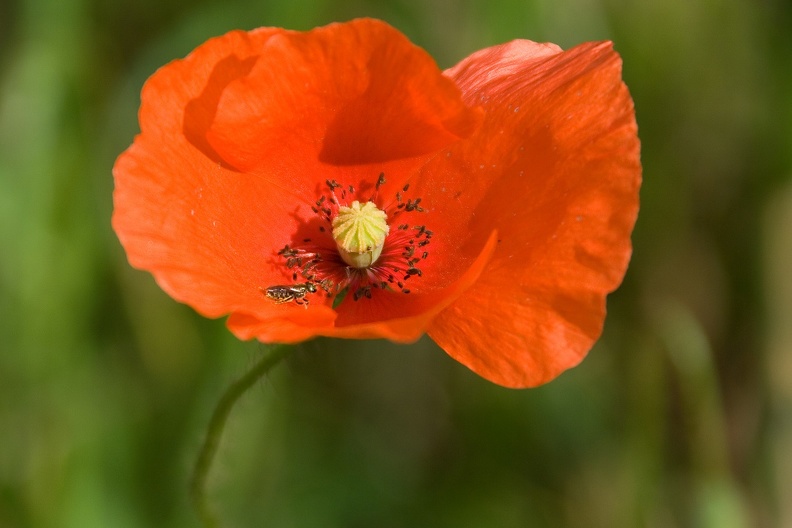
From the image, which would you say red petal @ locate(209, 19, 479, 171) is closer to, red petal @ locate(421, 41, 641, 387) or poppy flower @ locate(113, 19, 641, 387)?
poppy flower @ locate(113, 19, 641, 387)

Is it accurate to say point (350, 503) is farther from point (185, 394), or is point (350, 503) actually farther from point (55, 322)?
point (55, 322)

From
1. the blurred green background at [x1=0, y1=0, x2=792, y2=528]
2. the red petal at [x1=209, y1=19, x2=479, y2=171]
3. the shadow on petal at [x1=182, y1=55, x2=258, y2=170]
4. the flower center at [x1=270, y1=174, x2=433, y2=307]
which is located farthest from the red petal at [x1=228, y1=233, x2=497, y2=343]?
the blurred green background at [x1=0, y1=0, x2=792, y2=528]

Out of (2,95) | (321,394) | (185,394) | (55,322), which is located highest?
(2,95)

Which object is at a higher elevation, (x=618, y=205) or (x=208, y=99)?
(x=208, y=99)

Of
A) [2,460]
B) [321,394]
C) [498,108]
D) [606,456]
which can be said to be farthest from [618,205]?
[2,460]

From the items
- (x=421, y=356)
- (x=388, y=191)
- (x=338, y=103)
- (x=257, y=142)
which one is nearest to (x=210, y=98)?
(x=257, y=142)

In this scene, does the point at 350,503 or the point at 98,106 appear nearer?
the point at 350,503

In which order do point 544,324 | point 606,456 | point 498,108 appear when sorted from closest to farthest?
point 544,324, point 498,108, point 606,456
